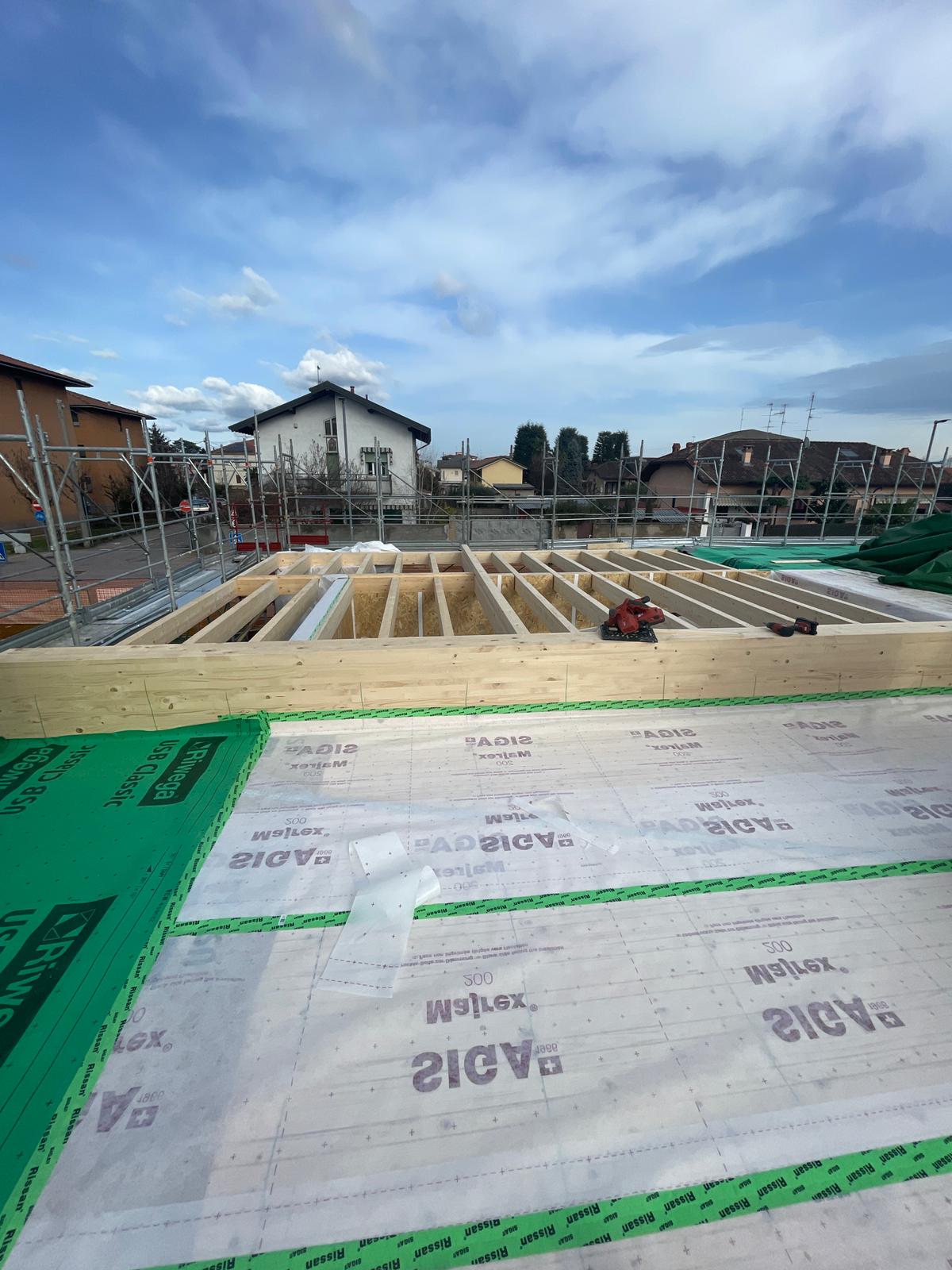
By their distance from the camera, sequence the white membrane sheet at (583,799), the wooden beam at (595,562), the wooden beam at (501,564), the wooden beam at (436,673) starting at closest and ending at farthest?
the white membrane sheet at (583,799)
the wooden beam at (436,673)
the wooden beam at (501,564)
the wooden beam at (595,562)

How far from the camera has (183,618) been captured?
3.86 m

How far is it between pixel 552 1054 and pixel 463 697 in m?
2.03

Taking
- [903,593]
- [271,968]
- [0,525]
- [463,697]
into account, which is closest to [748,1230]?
[271,968]

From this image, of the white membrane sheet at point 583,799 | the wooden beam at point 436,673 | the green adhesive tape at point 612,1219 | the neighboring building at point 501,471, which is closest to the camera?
the green adhesive tape at point 612,1219

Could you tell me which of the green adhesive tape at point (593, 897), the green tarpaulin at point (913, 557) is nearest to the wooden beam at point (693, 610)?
the green adhesive tape at point (593, 897)

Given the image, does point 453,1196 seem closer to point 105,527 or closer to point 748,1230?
point 748,1230

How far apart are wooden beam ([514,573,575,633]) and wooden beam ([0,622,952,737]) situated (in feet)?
1.09

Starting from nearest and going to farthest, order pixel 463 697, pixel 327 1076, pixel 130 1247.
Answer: pixel 130 1247 → pixel 327 1076 → pixel 463 697

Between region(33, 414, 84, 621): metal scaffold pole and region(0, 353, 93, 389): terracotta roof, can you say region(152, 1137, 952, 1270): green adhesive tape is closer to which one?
region(33, 414, 84, 621): metal scaffold pole

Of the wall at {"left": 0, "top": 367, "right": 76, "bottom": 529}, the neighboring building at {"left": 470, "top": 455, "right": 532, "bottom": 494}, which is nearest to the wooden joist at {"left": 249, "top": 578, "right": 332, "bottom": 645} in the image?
the wall at {"left": 0, "top": 367, "right": 76, "bottom": 529}

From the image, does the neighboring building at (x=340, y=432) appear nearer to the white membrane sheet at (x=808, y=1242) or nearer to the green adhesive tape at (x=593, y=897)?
the green adhesive tape at (x=593, y=897)

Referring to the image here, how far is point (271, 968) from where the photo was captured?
1.72 metres

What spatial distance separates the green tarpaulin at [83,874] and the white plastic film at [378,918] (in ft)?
1.79

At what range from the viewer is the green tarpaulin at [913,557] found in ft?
21.7
